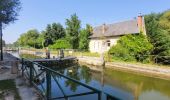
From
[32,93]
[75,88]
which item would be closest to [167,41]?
[75,88]

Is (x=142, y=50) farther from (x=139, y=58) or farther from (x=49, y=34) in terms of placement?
(x=49, y=34)

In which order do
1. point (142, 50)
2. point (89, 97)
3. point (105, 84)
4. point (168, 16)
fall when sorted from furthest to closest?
point (168, 16), point (142, 50), point (105, 84), point (89, 97)

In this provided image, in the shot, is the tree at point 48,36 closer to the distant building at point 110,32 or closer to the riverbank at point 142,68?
the distant building at point 110,32

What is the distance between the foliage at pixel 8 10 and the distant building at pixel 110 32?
59.6 feet

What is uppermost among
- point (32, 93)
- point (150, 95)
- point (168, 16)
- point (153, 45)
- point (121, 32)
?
point (168, 16)

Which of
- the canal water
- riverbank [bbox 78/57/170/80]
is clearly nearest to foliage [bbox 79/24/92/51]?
riverbank [bbox 78/57/170/80]

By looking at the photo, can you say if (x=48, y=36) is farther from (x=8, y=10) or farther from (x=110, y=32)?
(x=8, y=10)

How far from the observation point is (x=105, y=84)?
16891mm

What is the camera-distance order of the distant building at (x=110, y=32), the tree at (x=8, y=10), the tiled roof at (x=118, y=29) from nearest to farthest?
the tree at (x=8, y=10)
the distant building at (x=110, y=32)
the tiled roof at (x=118, y=29)

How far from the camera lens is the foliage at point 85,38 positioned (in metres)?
41.4

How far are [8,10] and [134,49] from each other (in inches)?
583

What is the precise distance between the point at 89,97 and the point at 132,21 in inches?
987

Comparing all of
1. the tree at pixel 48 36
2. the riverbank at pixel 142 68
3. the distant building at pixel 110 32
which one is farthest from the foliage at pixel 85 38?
the tree at pixel 48 36

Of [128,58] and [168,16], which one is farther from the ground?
[168,16]
